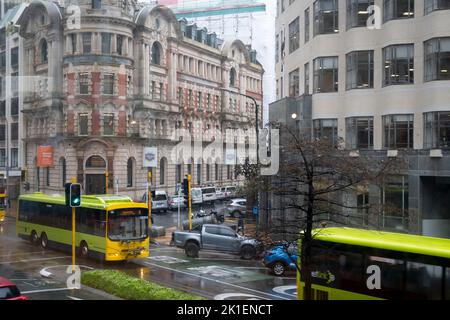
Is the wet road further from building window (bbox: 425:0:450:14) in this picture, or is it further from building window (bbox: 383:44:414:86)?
building window (bbox: 425:0:450:14)

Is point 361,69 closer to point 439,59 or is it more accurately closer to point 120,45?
point 439,59

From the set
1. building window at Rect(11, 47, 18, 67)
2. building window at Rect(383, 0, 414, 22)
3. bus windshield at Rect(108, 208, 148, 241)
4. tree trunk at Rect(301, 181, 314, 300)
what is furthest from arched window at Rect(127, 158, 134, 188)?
tree trunk at Rect(301, 181, 314, 300)

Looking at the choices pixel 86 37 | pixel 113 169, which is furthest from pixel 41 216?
pixel 86 37

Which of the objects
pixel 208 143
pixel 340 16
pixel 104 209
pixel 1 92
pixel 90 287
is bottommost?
pixel 90 287

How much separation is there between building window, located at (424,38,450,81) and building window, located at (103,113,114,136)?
16.1 meters

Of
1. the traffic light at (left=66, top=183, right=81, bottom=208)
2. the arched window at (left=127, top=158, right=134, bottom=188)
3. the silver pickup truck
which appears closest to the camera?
the traffic light at (left=66, top=183, right=81, bottom=208)

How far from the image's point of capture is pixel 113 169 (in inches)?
1090

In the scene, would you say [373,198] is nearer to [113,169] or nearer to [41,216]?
[41,216]

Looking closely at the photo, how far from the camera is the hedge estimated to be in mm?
10470

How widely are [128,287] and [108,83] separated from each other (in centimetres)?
1790

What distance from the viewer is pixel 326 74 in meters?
19.9

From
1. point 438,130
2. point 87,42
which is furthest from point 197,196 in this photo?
point 438,130

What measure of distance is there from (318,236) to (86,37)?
19.5 meters
